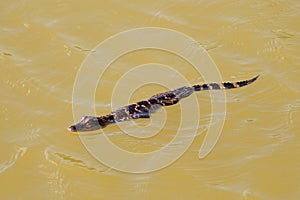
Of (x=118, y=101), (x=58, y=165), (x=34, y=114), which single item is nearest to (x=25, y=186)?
(x=58, y=165)

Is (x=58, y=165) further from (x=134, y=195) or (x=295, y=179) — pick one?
(x=295, y=179)

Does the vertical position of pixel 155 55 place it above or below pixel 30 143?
above

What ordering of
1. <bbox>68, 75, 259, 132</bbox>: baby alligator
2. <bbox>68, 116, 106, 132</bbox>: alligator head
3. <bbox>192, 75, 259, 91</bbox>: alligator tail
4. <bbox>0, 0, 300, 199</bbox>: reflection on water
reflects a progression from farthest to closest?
<bbox>192, 75, 259, 91</bbox>: alligator tail → <bbox>68, 75, 259, 132</bbox>: baby alligator → <bbox>68, 116, 106, 132</bbox>: alligator head → <bbox>0, 0, 300, 199</bbox>: reflection on water

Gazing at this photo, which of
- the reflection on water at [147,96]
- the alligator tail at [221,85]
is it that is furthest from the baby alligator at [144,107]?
the reflection on water at [147,96]

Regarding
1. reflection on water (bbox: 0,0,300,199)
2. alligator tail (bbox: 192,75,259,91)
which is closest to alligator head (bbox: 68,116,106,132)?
reflection on water (bbox: 0,0,300,199)

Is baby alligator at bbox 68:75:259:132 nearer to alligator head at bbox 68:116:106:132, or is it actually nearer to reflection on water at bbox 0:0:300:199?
alligator head at bbox 68:116:106:132

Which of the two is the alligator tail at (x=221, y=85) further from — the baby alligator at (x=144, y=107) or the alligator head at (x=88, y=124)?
the alligator head at (x=88, y=124)
